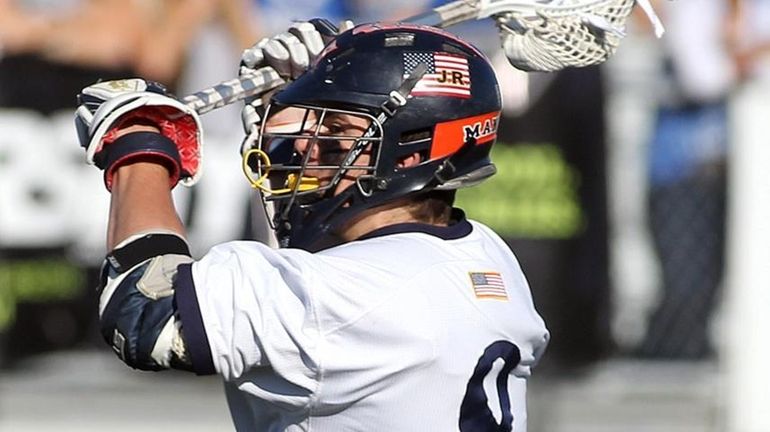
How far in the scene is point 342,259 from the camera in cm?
260

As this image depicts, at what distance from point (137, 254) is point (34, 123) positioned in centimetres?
454

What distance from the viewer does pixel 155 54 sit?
6891 mm

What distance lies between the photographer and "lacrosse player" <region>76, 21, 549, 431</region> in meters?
2.51

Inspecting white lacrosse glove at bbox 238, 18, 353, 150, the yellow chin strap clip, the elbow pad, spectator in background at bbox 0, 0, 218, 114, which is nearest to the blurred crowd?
spectator in background at bbox 0, 0, 218, 114

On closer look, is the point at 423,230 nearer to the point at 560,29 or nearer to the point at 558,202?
the point at 560,29

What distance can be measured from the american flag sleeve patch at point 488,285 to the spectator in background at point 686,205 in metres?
4.37

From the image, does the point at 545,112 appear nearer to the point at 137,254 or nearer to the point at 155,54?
the point at 155,54

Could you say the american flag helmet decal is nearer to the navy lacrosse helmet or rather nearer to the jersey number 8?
the navy lacrosse helmet

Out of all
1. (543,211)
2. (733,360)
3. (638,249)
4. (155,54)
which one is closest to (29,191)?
(155,54)

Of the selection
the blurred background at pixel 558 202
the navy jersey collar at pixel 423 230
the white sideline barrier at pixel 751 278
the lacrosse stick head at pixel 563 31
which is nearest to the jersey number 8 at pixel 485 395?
the navy jersey collar at pixel 423 230

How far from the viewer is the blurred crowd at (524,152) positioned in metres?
6.87

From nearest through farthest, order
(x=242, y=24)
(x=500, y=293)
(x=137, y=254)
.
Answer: (x=137, y=254)
(x=500, y=293)
(x=242, y=24)

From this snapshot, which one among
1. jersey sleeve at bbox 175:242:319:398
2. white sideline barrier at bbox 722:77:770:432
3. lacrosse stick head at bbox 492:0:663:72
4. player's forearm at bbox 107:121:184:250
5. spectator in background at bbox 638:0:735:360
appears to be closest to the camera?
jersey sleeve at bbox 175:242:319:398

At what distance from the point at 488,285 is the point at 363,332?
31 centimetres
